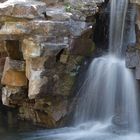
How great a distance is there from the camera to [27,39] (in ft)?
25.7

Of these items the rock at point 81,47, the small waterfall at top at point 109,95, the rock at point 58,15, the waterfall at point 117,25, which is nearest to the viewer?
the rock at point 58,15

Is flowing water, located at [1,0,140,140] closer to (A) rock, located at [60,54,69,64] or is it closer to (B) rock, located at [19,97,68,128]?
(B) rock, located at [19,97,68,128]

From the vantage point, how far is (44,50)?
775 centimetres

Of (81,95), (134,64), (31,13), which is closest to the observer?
(31,13)

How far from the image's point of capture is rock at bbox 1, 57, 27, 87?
27.4ft

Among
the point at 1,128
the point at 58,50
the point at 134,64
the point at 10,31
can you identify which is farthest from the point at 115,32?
the point at 1,128

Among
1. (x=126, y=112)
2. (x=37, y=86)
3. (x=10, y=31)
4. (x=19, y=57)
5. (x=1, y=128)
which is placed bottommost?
(x=1, y=128)

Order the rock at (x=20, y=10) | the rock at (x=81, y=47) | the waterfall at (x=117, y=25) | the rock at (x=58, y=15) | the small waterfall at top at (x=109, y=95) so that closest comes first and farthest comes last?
the rock at (x=20, y=10) → the rock at (x=58, y=15) → the rock at (x=81, y=47) → the small waterfall at top at (x=109, y=95) → the waterfall at (x=117, y=25)

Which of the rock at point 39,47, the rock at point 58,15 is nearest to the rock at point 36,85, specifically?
the rock at point 39,47

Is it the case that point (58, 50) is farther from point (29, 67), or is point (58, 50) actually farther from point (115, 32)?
point (115, 32)

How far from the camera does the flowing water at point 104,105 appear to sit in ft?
27.8

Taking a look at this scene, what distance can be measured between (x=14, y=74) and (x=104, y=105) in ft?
6.95

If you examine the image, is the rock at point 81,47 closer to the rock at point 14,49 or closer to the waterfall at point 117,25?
the waterfall at point 117,25

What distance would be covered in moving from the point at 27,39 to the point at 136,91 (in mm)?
2669
